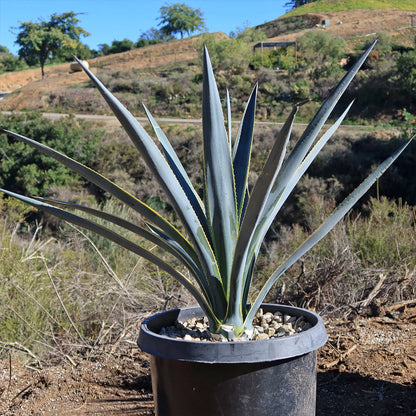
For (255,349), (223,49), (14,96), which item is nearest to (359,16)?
(223,49)

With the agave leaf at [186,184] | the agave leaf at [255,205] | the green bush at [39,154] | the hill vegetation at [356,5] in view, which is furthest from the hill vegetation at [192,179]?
the hill vegetation at [356,5]

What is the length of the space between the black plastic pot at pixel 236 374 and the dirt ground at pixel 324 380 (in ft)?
2.55

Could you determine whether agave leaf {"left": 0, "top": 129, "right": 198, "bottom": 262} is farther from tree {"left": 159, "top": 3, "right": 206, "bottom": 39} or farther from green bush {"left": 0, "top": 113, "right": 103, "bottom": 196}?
tree {"left": 159, "top": 3, "right": 206, "bottom": 39}

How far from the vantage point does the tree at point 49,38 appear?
141ft

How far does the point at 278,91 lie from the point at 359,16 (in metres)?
27.6

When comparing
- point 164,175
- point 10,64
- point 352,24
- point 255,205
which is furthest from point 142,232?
point 10,64

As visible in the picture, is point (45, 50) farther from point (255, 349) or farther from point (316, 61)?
point (255, 349)

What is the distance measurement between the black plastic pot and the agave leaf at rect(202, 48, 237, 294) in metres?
0.25

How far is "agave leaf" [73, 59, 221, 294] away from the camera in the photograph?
1.36 meters

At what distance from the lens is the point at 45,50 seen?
146 ft

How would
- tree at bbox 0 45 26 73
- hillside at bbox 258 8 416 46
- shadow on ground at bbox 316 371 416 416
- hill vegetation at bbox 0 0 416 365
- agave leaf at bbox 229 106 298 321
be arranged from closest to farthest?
agave leaf at bbox 229 106 298 321
shadow on ground at bbox 316 371 416 416
hill vegetation at bbox 0 0 416 365
hillside at bbox 258 8 416 46
tree at bbox 0 45 26 73

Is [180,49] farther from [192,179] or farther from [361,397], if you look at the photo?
[361,397]

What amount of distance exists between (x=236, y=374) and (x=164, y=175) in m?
0.58

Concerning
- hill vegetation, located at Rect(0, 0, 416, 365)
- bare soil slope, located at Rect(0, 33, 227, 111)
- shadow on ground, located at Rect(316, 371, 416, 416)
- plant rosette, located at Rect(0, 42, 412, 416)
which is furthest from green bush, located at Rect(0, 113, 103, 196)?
plant rosette, located at Rect(0, 42, 412, 416)
